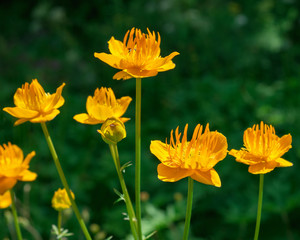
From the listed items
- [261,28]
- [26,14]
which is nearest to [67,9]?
[26,14]

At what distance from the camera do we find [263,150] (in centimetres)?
74

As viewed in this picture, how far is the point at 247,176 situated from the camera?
2.38 meters

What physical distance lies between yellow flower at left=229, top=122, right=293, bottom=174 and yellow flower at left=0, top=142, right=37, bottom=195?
13.2 inches

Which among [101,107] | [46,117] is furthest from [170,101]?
[46,117]

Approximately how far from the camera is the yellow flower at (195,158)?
2.27 feet

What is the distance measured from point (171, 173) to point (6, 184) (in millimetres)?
260

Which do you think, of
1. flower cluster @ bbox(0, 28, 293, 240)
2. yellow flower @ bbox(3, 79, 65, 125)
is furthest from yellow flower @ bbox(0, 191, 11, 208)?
yellow flower @ bbox(3, 79, 65, 125)

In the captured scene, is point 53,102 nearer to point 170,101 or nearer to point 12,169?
point 12,169

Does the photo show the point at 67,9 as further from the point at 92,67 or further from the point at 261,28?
the point at 261,28

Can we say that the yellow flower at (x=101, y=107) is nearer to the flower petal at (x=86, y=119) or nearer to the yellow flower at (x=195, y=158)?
the flower petal at (x=86, y=119)

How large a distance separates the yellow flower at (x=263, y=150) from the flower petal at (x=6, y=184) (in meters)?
0.36

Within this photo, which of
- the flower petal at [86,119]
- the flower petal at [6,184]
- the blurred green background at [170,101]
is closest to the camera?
the flower petal at [6,184]

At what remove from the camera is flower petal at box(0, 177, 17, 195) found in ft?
2.25

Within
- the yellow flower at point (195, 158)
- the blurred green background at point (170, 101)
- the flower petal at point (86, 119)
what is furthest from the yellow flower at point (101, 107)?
the blurred green background at point (170, 101)
